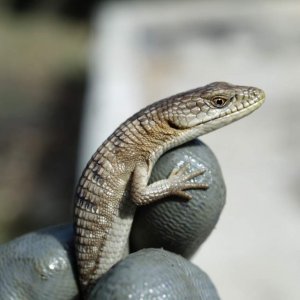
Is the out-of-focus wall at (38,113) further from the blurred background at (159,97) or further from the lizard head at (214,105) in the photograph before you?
the lizard head at (214,105)

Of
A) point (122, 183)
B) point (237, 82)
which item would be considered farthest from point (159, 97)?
point (122, 183)

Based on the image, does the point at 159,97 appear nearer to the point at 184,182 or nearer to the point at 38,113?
the point at 38,113

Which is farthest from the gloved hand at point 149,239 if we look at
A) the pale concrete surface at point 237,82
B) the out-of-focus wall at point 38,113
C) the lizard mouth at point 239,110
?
the out-of-focus wall at point 38,113

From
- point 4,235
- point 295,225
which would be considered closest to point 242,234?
point 295,225

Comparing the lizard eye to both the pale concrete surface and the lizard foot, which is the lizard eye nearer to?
the lizard foot

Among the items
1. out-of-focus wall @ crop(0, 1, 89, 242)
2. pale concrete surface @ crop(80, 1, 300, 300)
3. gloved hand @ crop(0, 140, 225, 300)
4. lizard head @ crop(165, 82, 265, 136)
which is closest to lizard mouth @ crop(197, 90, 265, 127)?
lizard head @ crop(165, 82, 265, 136)
